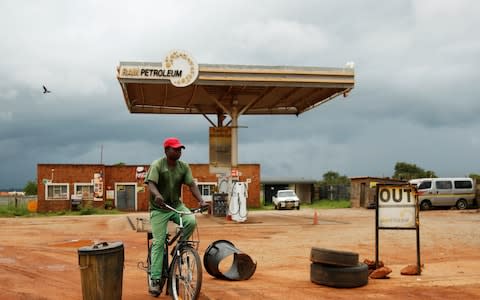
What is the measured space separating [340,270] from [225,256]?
5.85 feet

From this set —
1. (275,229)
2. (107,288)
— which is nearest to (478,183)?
(275,229)

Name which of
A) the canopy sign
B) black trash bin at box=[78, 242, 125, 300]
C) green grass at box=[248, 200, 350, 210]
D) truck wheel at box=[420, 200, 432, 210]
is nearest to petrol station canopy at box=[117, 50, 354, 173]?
the canopy sign

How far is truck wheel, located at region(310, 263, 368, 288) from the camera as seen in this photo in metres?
8.18

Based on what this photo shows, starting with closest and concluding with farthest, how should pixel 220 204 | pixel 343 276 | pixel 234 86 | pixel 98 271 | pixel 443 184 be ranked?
pixel 98 271 → pixel 343 276 → pixel 234 86 → pixel 220 204 → pixel 443 184

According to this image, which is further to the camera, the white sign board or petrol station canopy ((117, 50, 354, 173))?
petrol station canopy ((117, 50, 354, 173))

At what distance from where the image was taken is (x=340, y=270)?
8211 mm

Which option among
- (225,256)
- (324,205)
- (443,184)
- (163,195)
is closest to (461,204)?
(443,184)

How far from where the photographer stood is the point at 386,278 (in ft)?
29.3

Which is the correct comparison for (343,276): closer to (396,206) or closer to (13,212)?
(396,206)

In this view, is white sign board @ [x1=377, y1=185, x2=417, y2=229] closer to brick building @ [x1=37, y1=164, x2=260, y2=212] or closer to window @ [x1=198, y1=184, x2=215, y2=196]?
brick building @ [x1=37, y1=164, x2=260, y2=212]

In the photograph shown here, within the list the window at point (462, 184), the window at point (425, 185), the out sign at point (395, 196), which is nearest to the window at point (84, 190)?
the window at point (425, 185)

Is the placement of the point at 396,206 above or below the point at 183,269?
above

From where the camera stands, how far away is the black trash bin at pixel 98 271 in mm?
6418

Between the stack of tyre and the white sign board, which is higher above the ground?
the white sign board
